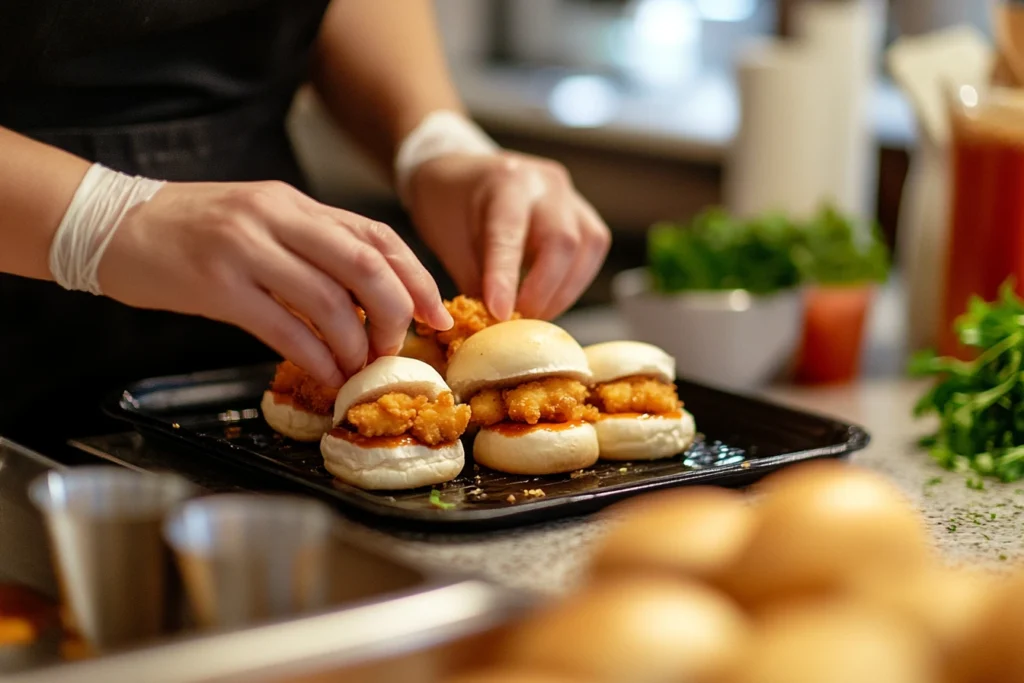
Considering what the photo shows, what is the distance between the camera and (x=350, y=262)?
1294 mm

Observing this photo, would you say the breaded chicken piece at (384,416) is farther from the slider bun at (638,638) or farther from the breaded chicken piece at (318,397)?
the slider bun at (638,638)

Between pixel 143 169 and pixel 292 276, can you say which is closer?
pixel 292 276

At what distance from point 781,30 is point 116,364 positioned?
2478mm

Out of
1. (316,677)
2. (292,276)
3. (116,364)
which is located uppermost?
(292,276)

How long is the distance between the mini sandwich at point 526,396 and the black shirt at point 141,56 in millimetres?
630

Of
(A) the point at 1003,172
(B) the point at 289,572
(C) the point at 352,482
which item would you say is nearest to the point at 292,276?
(C) the point at 352,482

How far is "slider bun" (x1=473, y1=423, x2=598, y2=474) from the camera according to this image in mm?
1432

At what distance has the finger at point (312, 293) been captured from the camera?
4.25 ft

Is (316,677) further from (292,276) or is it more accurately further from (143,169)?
(143,169)

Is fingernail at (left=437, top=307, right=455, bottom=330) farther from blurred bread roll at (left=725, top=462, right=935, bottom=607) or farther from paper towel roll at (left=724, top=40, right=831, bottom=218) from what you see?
paper towel roll at (left=724, top=40, right=831, bottom=218)

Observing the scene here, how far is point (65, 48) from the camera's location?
1.71 meters

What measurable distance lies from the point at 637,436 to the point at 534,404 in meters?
0.12

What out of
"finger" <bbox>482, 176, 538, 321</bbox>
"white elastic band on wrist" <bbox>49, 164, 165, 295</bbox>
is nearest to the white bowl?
"finger" <bbox>482, 176, 538, 321</bbox>

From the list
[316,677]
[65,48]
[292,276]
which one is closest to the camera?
[316,677]
